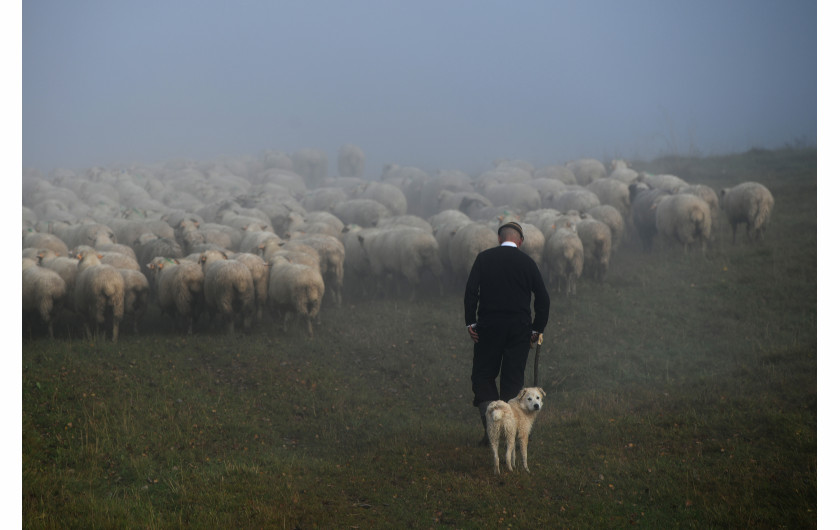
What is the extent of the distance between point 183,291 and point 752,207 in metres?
14.5

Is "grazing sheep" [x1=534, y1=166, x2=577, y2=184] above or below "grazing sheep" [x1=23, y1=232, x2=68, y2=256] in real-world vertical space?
above

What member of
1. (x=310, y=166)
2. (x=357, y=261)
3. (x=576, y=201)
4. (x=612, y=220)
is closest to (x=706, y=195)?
(x=612, y=220)

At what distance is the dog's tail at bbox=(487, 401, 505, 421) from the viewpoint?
251 inches

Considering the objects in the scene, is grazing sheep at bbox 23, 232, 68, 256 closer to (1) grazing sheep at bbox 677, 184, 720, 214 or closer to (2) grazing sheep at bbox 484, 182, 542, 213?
(2) grazing sheep at bbox 484, 182, 542, 213

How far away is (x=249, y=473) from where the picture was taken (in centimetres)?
706

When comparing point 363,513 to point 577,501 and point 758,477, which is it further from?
point 758,477

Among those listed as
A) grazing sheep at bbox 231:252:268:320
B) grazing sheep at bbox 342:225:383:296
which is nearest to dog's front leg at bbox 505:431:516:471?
grazing sheep at bbox 231:252:268:320

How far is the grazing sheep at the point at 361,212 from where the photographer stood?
74.6ft

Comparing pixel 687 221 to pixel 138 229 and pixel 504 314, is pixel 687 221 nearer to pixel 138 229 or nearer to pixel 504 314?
pixel 504 314

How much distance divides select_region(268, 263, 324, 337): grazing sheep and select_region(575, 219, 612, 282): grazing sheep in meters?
6.73

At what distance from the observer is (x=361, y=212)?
22922mm

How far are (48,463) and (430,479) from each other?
→ 14.1 feet

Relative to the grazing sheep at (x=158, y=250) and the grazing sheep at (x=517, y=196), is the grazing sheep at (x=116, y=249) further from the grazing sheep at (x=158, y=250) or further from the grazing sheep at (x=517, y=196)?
the grazing sheep at (x=517, y=196)

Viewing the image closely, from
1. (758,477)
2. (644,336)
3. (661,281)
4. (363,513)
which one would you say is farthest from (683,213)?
(363,513)
